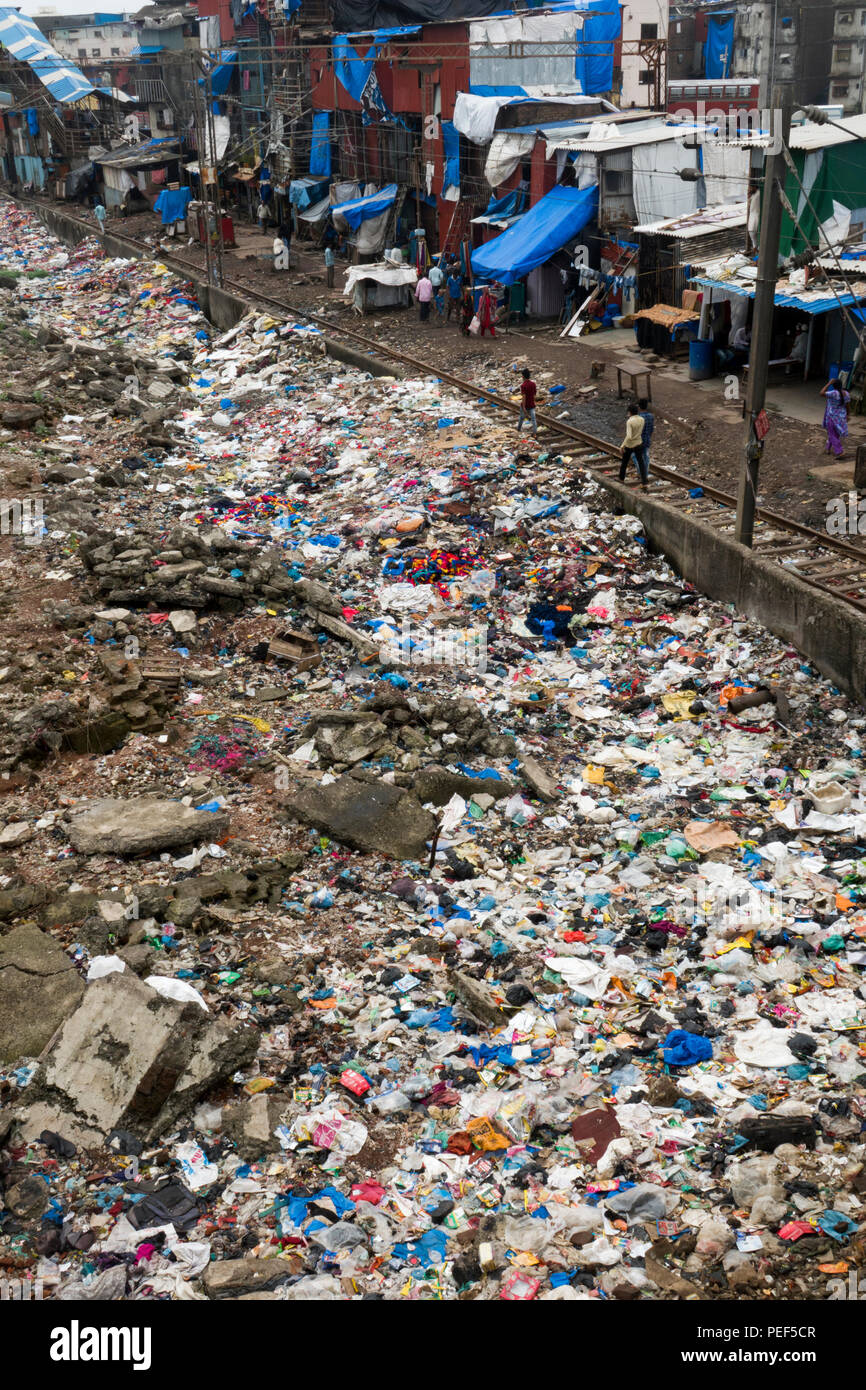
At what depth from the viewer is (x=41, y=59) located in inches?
1874

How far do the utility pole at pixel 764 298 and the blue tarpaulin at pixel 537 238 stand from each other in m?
Result: 11.9

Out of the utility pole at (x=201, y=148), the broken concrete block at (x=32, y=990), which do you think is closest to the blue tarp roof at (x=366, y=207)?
the utility pole at (x=201, y=148)

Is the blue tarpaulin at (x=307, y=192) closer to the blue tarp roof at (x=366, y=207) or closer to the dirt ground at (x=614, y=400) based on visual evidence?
the blue tarp roof at (x=366, y=207)

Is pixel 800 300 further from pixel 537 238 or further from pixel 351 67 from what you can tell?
pixel 351 67

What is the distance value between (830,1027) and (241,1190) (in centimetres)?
346

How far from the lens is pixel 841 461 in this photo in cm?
1516

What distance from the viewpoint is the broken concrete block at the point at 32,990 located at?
6602 mm

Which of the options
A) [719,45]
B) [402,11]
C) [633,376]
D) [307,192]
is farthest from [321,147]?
[633,376]

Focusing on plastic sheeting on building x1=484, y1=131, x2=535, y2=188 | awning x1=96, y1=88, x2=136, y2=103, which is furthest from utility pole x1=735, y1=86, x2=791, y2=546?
awning x1=96, y1=88, x2=136, y2=103

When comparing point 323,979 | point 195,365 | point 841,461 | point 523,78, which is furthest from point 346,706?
point 523,78

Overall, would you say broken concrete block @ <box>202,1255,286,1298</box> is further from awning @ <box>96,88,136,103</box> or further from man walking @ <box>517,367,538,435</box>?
awning @ <box>96,88,136,103</box>

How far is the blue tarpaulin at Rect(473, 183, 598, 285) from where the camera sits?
22.5m
